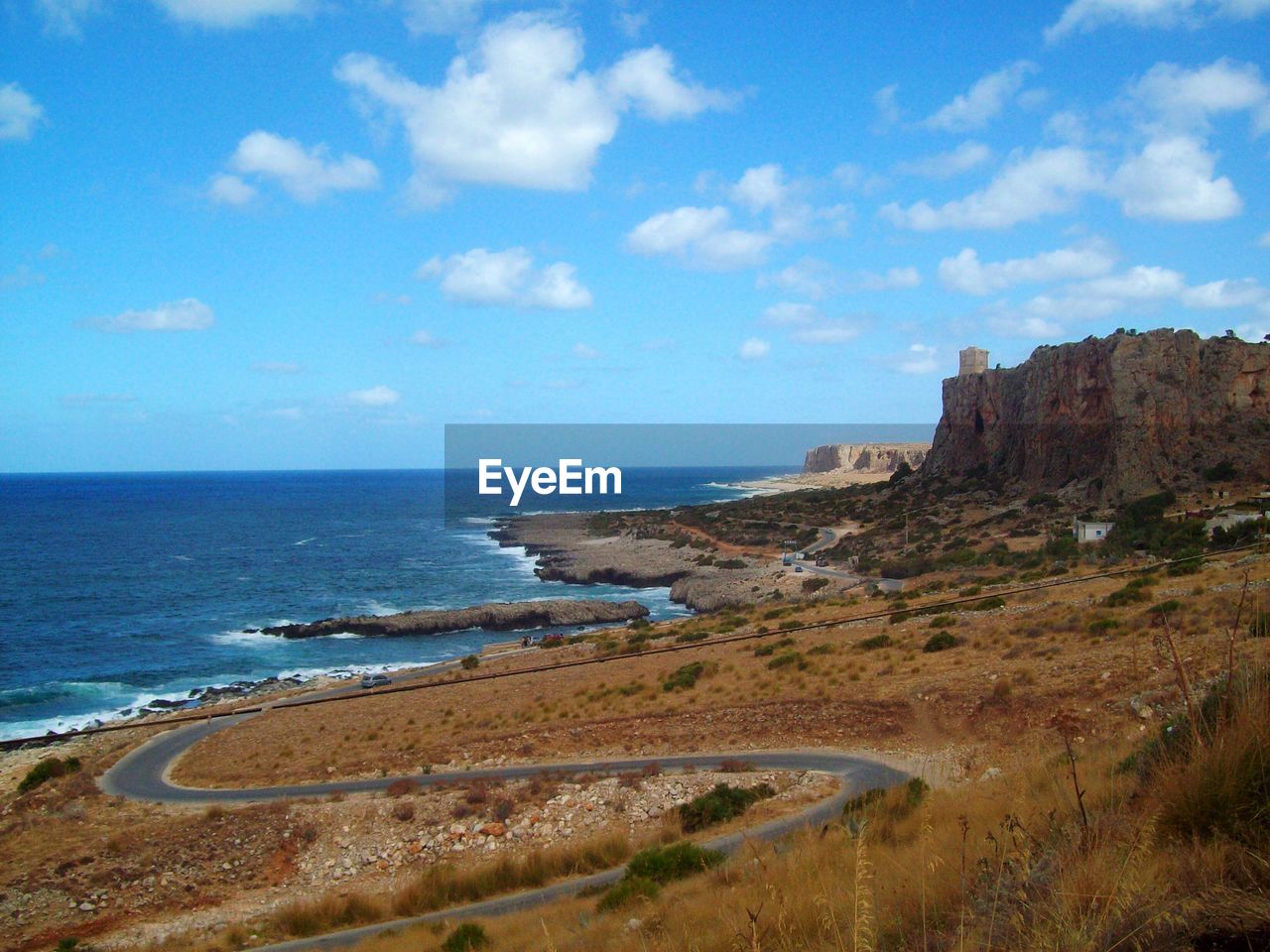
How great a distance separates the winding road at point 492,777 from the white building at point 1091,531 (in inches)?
1138

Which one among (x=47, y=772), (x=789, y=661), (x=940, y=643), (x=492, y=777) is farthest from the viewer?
(x=789, y=661)

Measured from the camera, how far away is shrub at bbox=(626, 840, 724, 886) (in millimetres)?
9102

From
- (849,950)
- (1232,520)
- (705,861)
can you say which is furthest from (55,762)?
(1232,520)

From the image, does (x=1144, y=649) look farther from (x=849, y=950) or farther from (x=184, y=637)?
(x=184, y=637)

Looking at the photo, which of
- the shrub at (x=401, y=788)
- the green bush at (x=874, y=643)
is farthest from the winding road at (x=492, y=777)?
the green bush at (x=874, y=643)

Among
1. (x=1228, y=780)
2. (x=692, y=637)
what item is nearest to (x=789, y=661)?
(x=692, y=637)

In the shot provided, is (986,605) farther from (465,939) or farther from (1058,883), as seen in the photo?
(1058,883)

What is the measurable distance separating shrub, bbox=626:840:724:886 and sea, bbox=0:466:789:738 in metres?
30.1

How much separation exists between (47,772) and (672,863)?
2123 centimetres

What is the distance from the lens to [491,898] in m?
11.5

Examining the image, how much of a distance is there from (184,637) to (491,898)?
138 feet

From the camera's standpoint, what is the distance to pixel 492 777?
18062mm

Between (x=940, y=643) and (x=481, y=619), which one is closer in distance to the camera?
(x=940, y=643)

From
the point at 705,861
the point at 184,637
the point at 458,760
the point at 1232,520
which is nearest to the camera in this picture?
the point at 705,861
